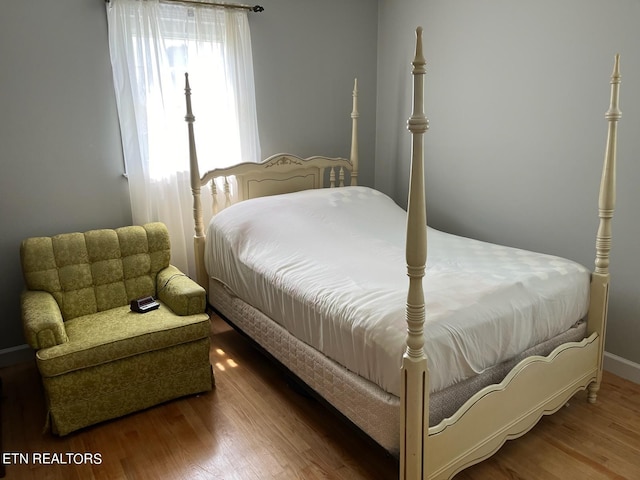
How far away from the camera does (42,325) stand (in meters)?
2.24

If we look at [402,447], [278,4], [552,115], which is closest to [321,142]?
[278,4]

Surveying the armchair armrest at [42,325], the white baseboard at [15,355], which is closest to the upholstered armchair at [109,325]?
the armchair armrest at [42,325]

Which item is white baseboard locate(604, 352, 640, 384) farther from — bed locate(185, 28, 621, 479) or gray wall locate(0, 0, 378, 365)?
gray wall locate(0, 0, 378, 365)

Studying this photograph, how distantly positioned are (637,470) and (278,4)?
A: 351 cm

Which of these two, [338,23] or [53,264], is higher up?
[338,23]

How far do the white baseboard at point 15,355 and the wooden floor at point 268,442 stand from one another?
333mm

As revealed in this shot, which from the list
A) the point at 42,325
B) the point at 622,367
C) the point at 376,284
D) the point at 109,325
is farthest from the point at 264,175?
the point at 622,367

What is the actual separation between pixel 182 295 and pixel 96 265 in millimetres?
628

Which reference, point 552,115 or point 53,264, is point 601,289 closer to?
point 552,115

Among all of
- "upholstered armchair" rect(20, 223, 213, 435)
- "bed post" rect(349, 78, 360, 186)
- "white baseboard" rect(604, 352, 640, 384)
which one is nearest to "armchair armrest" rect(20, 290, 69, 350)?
"upholstered armchair" rect(20, 223, 213, 435)

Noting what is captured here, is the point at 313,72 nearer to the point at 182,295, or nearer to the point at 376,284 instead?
the point at 182,295

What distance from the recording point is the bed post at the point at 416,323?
149 centimetres

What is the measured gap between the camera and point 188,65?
10.7 feet

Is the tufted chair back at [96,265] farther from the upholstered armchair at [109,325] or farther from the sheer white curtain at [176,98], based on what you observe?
the sheer white curtain at [176,98]
